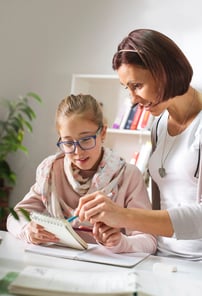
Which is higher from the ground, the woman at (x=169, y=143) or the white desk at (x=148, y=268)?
the woman at (x=169, y=143)

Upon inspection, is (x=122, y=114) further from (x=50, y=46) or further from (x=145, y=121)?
(x=50, y=46)

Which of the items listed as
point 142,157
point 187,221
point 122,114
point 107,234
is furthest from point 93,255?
point 122,114

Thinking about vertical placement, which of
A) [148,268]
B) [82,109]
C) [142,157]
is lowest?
[142,157]

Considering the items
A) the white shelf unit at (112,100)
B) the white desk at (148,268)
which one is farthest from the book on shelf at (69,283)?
the white shelf unit at (112,100)

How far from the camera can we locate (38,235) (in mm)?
1477

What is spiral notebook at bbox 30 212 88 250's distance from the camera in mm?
1317

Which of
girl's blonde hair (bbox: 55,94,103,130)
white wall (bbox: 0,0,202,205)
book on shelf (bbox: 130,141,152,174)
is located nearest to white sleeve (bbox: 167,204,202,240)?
girl's blonde hair (bbox: 55,94,103,130)

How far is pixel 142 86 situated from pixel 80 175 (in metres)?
0.40

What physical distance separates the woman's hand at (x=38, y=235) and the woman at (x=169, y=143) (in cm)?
17

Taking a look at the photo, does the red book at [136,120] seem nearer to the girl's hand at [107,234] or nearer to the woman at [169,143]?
the woman at [169,143]

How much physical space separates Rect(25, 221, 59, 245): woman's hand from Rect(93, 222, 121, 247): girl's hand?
15 centimetres

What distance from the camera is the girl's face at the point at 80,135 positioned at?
1.62 m

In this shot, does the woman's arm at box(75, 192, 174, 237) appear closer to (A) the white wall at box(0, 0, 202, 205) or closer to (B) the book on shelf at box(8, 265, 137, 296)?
(B) the book on shelf at box(8, 265, 137, 296)

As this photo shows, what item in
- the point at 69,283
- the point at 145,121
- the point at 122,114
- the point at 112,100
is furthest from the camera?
the point at 112,100
